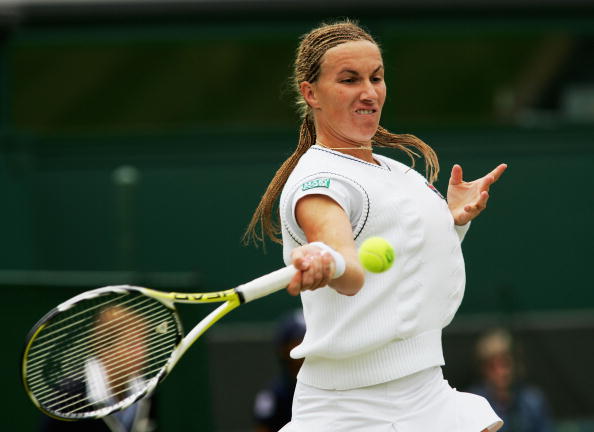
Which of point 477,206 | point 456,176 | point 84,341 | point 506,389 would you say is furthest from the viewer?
point 506,389

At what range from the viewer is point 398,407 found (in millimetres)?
3707

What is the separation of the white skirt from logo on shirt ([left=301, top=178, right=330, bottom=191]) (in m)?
0.66

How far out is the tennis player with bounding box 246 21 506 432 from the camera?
3.63 m

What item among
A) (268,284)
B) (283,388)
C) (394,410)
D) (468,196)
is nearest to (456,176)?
(468,196)

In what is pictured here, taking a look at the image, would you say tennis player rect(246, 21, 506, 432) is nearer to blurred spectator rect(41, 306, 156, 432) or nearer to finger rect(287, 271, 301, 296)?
finger rect(287, 271, 301, 296)

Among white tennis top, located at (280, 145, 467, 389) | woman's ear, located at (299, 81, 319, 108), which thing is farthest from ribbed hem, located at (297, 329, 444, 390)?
woman's ear, located at (299, 81, 319, 108)

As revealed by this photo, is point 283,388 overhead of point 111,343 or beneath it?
beneath

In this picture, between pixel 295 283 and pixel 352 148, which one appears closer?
pixel 295 283

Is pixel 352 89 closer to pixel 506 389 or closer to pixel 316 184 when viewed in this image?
pixel 316 184

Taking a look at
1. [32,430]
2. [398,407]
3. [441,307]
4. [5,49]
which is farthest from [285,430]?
[5,49]

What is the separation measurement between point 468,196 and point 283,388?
3314mm

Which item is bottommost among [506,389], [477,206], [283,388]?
[506,389]

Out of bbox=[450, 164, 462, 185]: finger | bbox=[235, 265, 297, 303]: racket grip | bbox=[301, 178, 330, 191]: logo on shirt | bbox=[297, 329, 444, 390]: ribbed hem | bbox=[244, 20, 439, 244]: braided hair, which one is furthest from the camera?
bbox=[450, 164, 462, 185]: finger

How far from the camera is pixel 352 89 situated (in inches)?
148
